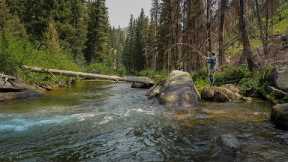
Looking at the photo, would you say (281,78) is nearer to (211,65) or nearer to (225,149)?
(211,65)

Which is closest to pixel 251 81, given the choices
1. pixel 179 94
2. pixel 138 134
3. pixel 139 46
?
pixel 179 94

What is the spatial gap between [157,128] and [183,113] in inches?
94.0

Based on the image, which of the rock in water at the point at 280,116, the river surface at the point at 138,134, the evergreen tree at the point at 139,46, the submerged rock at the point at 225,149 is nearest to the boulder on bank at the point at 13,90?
the river surface at the point at 138,134

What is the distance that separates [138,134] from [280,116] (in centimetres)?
391

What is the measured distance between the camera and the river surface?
634 centimetres

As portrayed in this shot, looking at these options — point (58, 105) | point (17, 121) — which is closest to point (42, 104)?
point (58, 105)

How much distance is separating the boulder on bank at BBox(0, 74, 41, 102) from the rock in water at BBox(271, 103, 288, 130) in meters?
12.2

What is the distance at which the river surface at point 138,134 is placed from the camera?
6344mm

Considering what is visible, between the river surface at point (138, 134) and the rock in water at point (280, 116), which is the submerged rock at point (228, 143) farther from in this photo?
the rock in water at point (280, 116)

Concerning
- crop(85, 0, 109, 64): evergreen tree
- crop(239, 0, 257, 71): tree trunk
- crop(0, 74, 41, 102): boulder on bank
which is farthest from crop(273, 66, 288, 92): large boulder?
crop(85, 0, 109, 64): evergreen tree

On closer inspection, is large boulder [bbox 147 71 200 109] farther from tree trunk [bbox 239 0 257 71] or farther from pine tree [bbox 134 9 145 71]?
pine tree [bbox 134 9 145 71]

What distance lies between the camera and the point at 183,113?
11.2 m

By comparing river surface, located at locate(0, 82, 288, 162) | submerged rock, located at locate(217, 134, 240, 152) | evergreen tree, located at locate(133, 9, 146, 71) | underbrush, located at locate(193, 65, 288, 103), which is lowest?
river surface, located at locate(0, 82, 288, 162)

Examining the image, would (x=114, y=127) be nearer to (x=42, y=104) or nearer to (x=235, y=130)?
(x=235, y=130)
